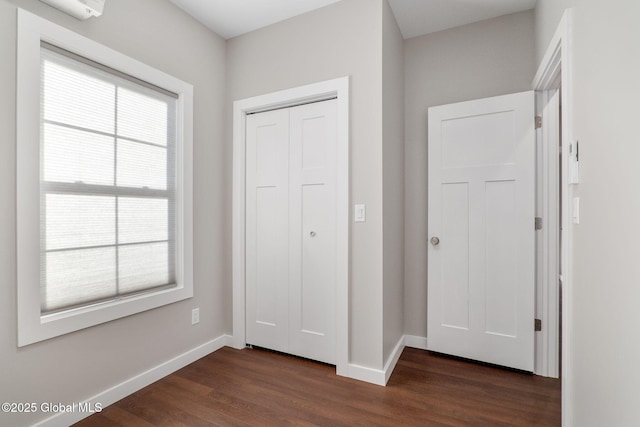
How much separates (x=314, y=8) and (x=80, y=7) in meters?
1.50

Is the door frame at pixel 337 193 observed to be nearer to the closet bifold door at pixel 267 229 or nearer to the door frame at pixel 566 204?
the closet bifold door at pixel 267 229

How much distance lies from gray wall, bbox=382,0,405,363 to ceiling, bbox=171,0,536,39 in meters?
0.16

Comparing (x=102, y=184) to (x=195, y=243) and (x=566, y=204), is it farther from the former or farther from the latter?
(x=566, y=204)

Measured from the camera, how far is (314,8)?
91.8 inches

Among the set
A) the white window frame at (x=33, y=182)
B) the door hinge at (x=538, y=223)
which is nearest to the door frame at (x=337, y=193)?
the white window frame at (x=33, y=182)

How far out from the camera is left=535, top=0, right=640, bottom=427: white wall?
37.9 inches

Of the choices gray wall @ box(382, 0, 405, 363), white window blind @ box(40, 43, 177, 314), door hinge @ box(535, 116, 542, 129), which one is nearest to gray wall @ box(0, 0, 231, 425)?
white window blind @ box(40, 43, 177, 314)

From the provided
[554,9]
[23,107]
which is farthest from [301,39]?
[23,107]

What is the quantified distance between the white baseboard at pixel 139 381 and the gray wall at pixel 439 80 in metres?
1.73

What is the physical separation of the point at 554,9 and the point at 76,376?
11.3ft

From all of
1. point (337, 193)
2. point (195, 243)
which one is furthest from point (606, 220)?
point (195, 243)

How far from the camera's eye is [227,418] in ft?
5.73

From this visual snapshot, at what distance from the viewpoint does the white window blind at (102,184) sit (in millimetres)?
1642

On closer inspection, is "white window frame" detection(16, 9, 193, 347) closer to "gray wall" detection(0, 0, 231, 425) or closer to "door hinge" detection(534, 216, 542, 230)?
"gray wall" detection(0, 0, 231, 425)
